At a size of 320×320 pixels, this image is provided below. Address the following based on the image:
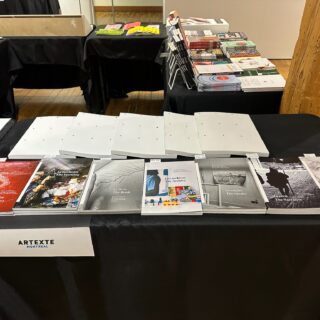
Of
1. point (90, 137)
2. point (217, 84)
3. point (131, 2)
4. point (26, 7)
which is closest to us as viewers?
point (90, 137)

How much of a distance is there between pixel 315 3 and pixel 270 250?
40.1 inches

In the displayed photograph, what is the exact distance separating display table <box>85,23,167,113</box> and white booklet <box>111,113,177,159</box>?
1.53 meters

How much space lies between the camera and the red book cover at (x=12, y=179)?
2.70 feet

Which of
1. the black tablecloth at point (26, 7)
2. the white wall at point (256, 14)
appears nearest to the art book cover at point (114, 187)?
the black tablecloth at point (26, 7)

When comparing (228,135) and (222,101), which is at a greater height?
(228,135)

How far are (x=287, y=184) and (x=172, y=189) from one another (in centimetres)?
32

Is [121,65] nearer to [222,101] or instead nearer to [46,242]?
[222,101]

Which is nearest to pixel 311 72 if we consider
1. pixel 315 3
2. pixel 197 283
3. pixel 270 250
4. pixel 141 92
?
pixel 315 3

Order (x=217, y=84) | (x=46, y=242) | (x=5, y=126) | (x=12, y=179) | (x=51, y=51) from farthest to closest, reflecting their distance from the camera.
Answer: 1. (x=51, y=51)
2. (x=217, y=84)
3. (x=5, y=126)
4. (x=12, y=179)
5. (x=46, y=242)

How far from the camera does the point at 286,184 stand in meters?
0.86

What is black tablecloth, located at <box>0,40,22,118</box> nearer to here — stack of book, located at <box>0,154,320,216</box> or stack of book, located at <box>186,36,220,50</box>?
stack of book, located at <box>186,36,220,50</box>

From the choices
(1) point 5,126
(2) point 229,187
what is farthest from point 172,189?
(1) point 5,126

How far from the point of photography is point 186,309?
3.12 ft

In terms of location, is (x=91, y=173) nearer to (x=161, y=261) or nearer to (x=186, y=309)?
(x=161, y=261)
